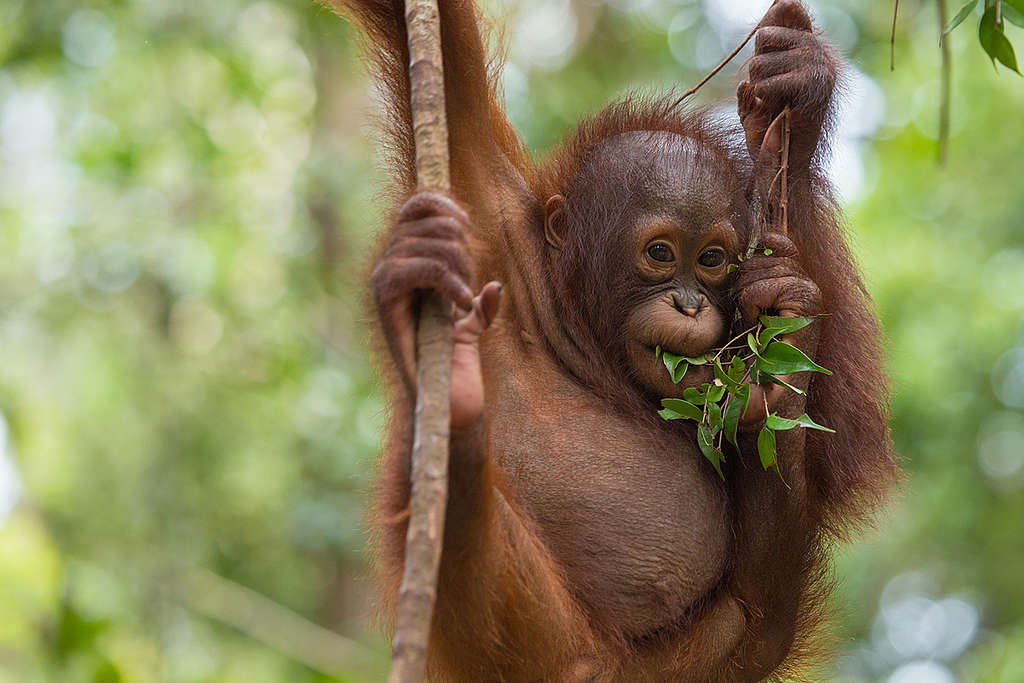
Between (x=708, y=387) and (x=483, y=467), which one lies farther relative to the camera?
(x=708, y=387)

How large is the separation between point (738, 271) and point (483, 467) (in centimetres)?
104

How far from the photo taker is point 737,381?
2754mm

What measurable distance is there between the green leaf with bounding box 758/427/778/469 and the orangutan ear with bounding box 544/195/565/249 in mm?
855

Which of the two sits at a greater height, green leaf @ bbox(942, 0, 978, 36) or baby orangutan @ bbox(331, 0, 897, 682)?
green leaf @ bbox(942, 0, 978, 36)

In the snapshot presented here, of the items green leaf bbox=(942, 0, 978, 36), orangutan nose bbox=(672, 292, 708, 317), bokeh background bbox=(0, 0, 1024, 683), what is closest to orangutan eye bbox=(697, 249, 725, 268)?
orangutan nose bbox=(672, 292, 708, 317)

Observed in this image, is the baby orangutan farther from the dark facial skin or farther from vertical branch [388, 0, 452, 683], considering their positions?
vertical branch [388, 0, 452, 683]

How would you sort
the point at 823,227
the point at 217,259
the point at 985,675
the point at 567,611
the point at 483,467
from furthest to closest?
the point at 217,259 → the point at 985,675 → the point at 823,227 → the point at 567,611 → the point at 483,467

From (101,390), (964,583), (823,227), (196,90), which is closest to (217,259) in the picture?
(196,90)

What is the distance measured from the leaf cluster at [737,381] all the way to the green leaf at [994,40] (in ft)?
2.49

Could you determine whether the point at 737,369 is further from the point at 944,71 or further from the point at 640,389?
the point at 944,71

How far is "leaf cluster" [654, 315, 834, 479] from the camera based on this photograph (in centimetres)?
271

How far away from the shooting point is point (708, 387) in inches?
113

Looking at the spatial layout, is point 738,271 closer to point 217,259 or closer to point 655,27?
point 217,259

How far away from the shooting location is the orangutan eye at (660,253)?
2.99m
